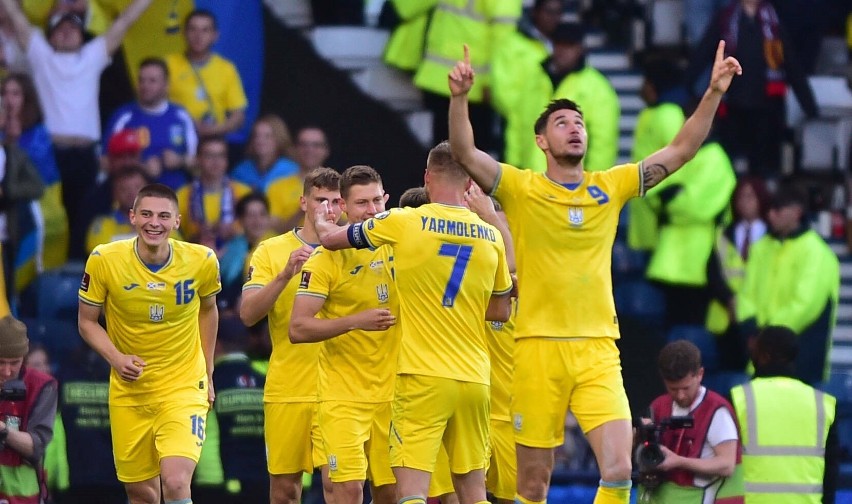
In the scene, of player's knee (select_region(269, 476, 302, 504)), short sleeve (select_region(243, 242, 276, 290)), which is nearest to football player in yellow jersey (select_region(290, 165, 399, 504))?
short sleeve (select_region(243, 242, 276, 290))

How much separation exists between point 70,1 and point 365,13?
113 inches

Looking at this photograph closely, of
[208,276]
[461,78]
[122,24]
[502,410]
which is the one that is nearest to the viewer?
[461,78]

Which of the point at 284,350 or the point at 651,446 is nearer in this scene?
the point at 651,446

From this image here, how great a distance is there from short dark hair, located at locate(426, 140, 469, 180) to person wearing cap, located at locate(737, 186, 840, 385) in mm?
6457

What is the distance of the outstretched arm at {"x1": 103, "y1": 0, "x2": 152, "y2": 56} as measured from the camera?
17.5 m

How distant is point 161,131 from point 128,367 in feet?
18.2

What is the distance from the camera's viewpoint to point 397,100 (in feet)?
59.4

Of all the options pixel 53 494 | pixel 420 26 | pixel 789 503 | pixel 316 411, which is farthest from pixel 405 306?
pixel 420 26

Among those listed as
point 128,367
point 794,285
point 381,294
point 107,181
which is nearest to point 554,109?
point 381,294

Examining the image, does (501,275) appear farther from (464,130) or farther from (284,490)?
(284,490)

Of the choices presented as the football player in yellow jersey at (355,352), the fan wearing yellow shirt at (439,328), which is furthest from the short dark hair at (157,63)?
the fan wearing yellow shirt at (439,328)

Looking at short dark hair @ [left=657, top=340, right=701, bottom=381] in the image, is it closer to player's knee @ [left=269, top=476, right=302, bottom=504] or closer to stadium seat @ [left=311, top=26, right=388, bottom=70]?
player's knee @ [left=269, top=476, right=302, bottom=504]

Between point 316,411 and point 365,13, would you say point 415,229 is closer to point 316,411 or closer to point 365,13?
point 316,411

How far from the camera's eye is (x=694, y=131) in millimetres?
10867
